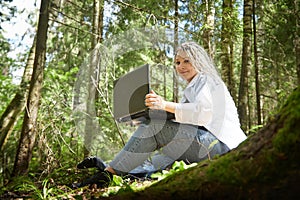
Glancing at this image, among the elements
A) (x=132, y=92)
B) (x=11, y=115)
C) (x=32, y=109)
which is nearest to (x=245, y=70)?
(x=132, y=92)

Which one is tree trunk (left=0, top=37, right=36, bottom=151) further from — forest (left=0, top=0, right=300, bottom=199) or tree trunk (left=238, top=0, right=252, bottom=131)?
tree trunk (left=238, top=0, right=252, bottom=131)

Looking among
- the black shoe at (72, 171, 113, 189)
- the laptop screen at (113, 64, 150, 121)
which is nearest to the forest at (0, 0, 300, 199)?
the black shoe at (72, 171, 113, 189)

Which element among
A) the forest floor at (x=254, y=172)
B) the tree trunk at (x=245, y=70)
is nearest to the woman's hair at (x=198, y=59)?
the forest floor at (x=254, y=172)

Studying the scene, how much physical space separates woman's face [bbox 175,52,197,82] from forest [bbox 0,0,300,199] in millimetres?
1238

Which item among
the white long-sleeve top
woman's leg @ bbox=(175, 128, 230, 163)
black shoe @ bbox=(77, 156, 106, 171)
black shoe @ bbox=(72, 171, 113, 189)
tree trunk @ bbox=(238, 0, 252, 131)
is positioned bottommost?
black shoe @ bbox=(72, 171, 113, 189)

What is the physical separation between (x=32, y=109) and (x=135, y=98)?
248 centimetres

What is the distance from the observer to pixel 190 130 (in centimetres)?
341

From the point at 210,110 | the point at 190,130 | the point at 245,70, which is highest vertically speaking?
the point at 245,70

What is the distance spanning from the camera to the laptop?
11.4 ft

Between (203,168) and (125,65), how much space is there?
884 cm

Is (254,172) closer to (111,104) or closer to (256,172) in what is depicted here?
(256,172)

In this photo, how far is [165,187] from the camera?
166cm

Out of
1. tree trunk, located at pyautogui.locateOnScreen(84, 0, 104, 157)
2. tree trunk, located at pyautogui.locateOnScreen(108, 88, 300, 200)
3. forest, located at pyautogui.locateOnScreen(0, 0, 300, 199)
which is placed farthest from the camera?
tree trunk, located at pyautogui.locateOnScreen(84, 0, 104, 157)

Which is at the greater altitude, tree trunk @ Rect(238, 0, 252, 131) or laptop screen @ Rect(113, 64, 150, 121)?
tree trunk @ Rect(238, 0, 252, 131)
